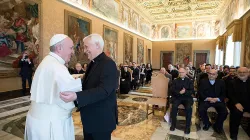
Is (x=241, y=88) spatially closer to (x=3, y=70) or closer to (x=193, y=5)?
(x=3, y=70)

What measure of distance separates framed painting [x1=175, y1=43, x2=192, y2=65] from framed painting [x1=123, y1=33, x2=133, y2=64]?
8797 mm

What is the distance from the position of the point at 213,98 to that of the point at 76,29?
749cm

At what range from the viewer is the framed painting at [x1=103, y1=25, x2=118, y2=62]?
37.7 ft

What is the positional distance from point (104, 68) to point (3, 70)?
20.7ft

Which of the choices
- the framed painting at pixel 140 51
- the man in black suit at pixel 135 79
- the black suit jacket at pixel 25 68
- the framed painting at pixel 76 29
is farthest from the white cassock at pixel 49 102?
the framed painting at pixel 140 51

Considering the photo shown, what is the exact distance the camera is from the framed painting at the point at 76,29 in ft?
27.6

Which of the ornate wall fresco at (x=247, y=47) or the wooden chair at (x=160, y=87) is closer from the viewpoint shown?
the wooden chair at (x=160, y=87)

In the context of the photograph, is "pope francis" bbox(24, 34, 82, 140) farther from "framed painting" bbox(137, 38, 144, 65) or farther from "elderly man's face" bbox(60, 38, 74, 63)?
"framed painting" bbox(137, 38, 144, 65)

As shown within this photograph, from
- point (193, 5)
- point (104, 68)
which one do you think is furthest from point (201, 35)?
point (104, 68)

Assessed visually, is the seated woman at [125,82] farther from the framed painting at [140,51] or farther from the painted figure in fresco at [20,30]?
the framed painting at [140,51]

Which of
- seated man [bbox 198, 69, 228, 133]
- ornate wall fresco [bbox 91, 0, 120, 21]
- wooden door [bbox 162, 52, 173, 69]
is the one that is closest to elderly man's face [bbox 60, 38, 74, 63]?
seated man [bbox 198, 69, 228, 133]

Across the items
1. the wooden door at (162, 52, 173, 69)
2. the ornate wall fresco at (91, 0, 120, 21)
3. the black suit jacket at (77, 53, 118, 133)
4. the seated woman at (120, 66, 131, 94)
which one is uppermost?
the ornate wall fresco at (91, 0, 120, 21)

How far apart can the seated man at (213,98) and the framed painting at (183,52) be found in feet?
59.3

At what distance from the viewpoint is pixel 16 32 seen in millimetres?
6395
